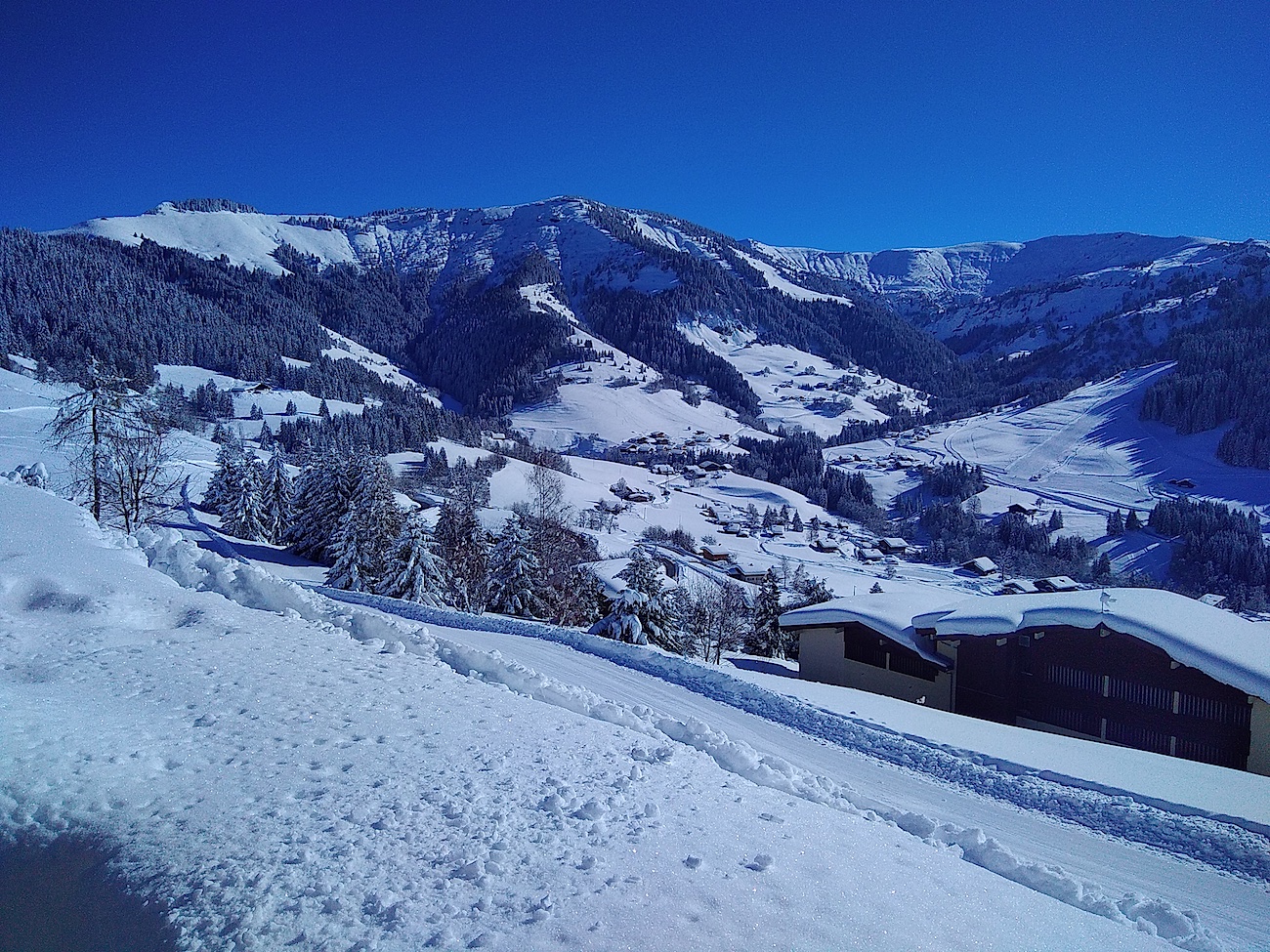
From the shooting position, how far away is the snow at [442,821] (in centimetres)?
412

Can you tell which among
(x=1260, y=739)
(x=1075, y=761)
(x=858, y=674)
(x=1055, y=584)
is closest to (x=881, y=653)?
(x=858, y=674)

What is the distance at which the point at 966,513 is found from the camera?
114 meters

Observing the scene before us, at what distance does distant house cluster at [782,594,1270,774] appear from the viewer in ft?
39.9

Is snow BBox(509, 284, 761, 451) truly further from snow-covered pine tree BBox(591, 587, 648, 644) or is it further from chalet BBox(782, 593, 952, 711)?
chalet BBox(782, 593, 952, 711)

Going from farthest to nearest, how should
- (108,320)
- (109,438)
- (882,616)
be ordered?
(108,320) < (109,438) < (882,616)

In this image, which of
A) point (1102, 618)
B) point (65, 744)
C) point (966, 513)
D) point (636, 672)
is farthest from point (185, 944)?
point (966, 513)

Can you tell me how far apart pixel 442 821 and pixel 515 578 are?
70.0 feet

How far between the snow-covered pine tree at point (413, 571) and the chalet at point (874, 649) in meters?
12.9

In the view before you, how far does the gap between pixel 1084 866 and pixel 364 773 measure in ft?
23.4

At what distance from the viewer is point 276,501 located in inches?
1719

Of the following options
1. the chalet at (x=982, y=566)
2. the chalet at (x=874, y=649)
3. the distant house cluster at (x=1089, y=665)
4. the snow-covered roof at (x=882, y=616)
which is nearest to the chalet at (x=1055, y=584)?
the chalet at (x=982, y=566)

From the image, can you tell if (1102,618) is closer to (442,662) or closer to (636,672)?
(636,672)

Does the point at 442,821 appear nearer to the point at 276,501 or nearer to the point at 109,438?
the point at 109,438

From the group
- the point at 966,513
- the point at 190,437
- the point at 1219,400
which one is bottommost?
the point at 966,513
